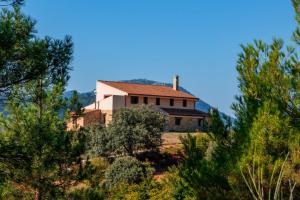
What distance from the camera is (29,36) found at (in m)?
9.58

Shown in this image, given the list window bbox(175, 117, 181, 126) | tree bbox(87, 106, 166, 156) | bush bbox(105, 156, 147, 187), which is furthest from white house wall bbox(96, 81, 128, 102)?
bush bbox(105, 156, 147, 187)

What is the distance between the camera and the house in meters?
56.6

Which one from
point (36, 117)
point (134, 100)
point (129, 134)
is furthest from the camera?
point (134, 100)

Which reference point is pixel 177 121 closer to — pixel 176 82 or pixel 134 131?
pixel 176 82

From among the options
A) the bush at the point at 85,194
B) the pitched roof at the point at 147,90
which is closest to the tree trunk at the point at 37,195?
the bush at the point at 85,194

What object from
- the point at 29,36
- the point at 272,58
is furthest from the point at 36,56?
the point at 272,58

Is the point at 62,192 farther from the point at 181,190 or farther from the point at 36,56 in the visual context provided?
the point at 36,56

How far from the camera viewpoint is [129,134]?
4234 cm

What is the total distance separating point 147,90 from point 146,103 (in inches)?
99.5

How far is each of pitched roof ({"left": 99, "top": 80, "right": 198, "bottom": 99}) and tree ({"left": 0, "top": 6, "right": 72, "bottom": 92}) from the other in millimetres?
48027

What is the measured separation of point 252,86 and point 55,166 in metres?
6.55

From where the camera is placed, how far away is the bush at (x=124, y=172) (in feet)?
112

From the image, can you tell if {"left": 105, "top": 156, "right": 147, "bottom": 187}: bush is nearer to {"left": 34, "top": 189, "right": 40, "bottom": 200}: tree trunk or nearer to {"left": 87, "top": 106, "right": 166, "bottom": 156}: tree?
{"left": 87, "top": 106, "right": 166, "bottom": 156}: tree

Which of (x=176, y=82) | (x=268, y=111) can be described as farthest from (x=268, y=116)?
(x=176, y=82)
